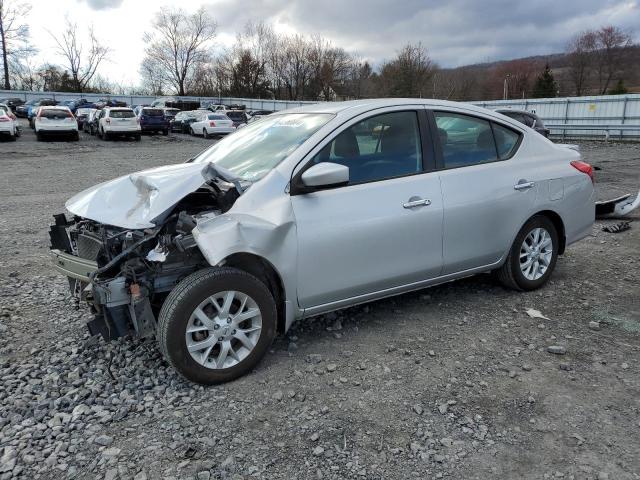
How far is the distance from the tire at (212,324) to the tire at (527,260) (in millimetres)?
2349

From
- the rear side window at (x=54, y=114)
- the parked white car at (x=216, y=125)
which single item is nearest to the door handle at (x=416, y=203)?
the rear side window at (x=54, y=114)

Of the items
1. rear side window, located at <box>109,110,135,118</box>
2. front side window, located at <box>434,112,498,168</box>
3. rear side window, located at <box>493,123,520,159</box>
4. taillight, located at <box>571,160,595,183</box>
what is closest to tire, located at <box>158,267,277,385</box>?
front side window, located at <box>434,112,498,168</box>

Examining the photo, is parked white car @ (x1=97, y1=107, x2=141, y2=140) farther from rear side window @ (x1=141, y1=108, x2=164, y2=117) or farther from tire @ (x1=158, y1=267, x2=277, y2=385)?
tire @ (x1=158, y1=267, x2=277, y2=385)

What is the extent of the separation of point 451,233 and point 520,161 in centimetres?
110

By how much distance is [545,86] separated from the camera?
52312 mm

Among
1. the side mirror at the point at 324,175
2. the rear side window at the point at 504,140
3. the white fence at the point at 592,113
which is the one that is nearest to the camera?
the side mirror at the point at 324,175

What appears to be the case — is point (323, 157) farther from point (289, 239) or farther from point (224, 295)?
point (224, 295)

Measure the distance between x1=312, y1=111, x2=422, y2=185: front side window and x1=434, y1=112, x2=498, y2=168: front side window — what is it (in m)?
0.26

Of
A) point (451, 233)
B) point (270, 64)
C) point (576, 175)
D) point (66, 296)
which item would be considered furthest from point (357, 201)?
point (270, 64)

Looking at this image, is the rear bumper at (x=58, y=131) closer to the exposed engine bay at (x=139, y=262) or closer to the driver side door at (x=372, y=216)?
the exposed engine bay at (x=139, y=262)

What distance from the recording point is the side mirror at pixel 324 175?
3.37 meters

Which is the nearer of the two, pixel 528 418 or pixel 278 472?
pixel 278 472

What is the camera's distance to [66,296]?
16.1ft

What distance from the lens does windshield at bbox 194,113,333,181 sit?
374 cm
